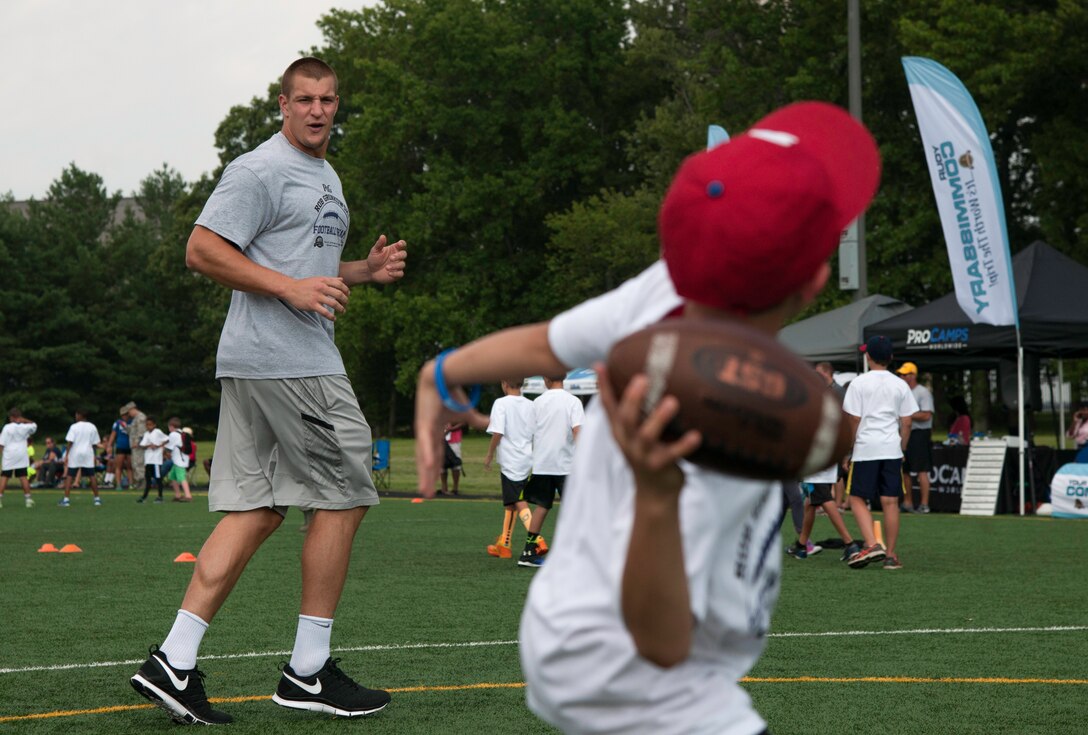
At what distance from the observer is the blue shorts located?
1302 centimetres

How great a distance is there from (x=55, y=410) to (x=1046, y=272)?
63232 millimetres

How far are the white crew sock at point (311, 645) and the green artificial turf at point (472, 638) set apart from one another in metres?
0.20

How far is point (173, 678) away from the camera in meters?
5.28

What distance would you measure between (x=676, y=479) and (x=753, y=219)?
413 millimetres

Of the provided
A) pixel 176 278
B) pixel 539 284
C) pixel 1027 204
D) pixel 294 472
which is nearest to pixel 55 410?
pixel 176 278

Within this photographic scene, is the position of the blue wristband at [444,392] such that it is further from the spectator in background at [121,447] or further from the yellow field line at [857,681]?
the spectator in background at [121,447]

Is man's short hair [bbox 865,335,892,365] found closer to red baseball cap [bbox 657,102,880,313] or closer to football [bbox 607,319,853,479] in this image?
red baseball cap [bbox 657,102,880,313]

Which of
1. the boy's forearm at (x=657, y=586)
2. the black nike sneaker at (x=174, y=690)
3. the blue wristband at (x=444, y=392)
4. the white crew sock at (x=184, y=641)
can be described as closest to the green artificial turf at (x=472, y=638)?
the black nike sneaker at (x=174, y=690)

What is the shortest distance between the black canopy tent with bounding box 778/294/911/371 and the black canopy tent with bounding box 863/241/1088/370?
1372 mm

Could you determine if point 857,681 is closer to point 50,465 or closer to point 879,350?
point 879,350

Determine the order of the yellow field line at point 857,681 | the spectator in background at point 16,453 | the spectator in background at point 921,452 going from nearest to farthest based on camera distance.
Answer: the yellow field line at point 857,681
the spectator in background at point 921,452
the spectator in background at point 16,453

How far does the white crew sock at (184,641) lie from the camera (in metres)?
5.27

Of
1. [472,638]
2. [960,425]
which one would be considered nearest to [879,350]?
[472,638]

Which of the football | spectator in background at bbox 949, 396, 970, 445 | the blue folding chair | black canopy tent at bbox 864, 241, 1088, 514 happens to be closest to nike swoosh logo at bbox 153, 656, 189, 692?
the football
